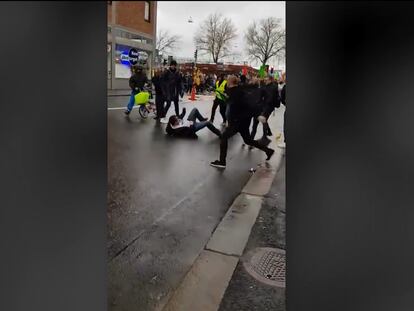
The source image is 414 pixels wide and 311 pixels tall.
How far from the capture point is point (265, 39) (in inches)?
48.4

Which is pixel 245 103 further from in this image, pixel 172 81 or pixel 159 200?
pixel 159 200

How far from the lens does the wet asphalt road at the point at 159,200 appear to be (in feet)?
7.06

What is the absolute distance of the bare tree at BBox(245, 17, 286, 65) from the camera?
104cm

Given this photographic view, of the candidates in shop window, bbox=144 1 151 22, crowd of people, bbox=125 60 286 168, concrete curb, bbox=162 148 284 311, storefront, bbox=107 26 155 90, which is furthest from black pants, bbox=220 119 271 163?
shop window, bbox=144 1 151 22

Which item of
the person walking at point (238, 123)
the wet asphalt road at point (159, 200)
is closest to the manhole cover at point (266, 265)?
the wet asphalt road at point (159, 200)

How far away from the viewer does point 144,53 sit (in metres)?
1.67

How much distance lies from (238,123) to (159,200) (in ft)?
4.01

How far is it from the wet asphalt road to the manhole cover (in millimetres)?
401

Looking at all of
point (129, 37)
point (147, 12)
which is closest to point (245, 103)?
point (129, 37)

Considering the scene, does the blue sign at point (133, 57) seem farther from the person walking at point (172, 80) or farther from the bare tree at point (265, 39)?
the bare tree at point (265, 39)

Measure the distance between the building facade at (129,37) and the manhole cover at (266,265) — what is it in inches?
52.7

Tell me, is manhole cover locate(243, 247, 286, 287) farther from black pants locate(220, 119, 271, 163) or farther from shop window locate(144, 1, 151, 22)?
shop window locate(144, 1, 151, 22)
